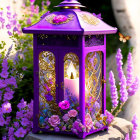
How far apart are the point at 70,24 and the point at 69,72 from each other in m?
0.50

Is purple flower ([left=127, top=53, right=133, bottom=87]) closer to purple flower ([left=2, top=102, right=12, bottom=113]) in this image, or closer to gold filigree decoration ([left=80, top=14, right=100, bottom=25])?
gold filigree decoration ([left=80, top=14, right=100, bottom=25])

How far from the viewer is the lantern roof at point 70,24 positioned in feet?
10.6

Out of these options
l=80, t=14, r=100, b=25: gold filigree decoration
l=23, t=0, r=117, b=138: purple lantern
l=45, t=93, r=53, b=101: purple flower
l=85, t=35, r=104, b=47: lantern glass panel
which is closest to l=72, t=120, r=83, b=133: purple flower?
l=23, t=0, r=117, b=138: purple lantern

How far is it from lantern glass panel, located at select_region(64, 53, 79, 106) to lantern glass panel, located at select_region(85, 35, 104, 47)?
0.25 m

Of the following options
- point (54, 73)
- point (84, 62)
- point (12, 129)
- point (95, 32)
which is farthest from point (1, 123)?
point (95, 32)

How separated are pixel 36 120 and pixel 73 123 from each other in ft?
1.36

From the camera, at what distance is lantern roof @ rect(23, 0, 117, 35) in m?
3.23

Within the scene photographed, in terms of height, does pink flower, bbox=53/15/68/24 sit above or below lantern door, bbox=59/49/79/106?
above

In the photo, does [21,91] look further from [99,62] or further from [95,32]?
[95,32]

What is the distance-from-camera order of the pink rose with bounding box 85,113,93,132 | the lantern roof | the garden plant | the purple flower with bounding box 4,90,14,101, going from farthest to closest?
the purple flower with bounding box 4,90,14,101, the garden plant, the pink rose with bounding box 85,113,93,132, the lantern roof

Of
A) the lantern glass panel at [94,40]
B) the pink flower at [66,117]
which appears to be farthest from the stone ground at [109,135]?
the lantern glass panel at [94,40]

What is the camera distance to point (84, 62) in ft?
10.9

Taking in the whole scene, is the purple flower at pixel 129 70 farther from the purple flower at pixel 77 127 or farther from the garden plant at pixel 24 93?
Answer: the purple flower at pixel 77 127

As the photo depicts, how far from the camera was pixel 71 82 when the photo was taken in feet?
11.3
